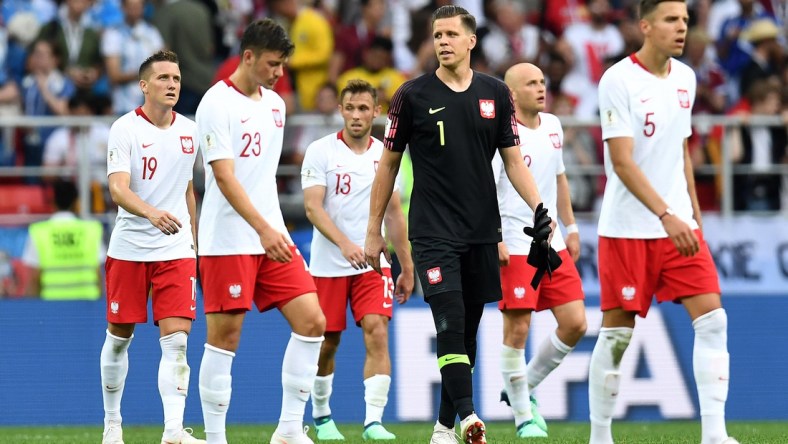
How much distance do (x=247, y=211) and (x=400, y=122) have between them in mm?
1047

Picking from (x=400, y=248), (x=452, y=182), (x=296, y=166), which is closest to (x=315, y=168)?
(x=400, y=248)

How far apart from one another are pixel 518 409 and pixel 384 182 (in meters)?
3.19

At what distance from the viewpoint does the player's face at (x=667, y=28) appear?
26.2ft

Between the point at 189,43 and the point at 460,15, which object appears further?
the point at 189,43

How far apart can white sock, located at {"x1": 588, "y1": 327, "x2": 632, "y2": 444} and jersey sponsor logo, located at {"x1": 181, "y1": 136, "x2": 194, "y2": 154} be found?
130 inches

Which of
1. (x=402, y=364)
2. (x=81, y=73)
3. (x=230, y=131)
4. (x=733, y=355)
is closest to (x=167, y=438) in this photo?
(x=230, y=131)

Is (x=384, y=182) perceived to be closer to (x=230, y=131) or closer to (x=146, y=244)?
(x=230, y=131)

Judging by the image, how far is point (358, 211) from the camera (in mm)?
11461

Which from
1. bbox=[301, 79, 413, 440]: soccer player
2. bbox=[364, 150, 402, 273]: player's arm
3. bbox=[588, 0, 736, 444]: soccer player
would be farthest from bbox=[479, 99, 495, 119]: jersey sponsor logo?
bbox=[301, 79, 413, 440]: soccer player

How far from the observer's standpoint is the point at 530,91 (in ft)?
36.7

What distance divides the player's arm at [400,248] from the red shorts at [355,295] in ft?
2.62

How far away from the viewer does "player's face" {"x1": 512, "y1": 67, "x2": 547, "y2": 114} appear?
11.2m

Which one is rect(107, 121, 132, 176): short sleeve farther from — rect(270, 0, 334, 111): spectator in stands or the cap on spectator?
the cap on spectator

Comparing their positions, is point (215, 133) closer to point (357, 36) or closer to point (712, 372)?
point (712, 372)
